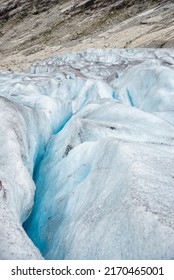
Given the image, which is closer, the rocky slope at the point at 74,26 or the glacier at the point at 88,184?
the glacier at the point at 88,184

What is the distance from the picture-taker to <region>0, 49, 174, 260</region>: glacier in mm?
2316

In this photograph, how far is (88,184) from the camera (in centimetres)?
333

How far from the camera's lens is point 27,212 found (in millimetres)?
3199

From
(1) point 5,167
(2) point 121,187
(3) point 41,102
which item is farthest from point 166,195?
(3) point 41,102

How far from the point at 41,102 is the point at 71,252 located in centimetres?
→ 426

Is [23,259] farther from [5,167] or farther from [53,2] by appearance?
[53,2]

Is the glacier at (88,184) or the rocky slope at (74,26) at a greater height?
the glacier at (88,184)

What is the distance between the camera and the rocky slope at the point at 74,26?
21.9 metres

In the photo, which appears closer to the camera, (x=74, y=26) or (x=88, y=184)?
(x=88, y=184)

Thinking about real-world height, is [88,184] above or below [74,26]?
above

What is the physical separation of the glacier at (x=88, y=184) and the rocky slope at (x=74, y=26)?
1429 centimetres

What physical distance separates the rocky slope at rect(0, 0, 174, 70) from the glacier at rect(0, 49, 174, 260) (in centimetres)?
1429

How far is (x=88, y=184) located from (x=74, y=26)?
26.7 metres

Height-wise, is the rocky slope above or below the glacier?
below
